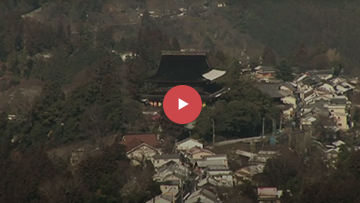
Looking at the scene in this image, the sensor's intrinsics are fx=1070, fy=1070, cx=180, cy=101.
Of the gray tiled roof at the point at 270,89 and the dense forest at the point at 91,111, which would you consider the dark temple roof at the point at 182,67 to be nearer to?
the dense forest at the point at 91,111

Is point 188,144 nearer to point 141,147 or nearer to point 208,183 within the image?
point 141,147

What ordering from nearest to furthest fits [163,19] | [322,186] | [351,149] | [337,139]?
[322,186] → [351,149] → [337,139] → [163,19]

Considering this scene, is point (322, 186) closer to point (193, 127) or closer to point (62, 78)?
point (193, 127)

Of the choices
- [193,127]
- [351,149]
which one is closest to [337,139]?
[351,149]

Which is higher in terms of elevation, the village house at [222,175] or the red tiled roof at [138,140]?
the village house at [222,175]

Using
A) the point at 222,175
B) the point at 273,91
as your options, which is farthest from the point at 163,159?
the point at 273,91

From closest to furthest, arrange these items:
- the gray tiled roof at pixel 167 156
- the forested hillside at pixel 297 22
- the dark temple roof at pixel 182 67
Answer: the gray tiled roof at pixel 167 156, the dark temple roof at pixel 182 67, the forested hillside at pixel 297 22

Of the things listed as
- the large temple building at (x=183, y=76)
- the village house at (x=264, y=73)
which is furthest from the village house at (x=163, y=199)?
the village house at (x=264, y=73)
